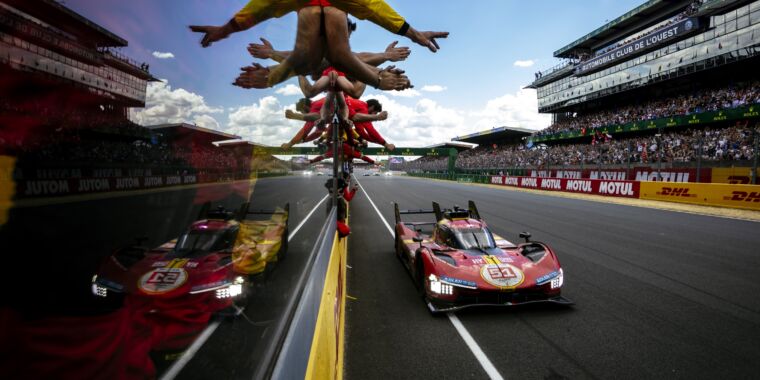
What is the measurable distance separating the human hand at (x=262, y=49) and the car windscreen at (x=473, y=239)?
157 inches

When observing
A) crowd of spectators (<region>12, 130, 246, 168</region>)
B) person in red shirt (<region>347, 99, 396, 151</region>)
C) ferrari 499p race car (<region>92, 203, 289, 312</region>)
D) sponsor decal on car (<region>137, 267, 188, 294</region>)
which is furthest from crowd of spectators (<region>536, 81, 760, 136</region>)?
sponsor decal on car (<region>137, 267, 188, 294</region>)

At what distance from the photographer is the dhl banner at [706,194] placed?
43.3 ft

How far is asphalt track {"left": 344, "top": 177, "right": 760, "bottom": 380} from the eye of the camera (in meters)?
3.20

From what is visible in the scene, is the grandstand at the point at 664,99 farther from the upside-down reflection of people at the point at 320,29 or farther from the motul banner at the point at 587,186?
the upside-down reflection of people at the point at 320,29

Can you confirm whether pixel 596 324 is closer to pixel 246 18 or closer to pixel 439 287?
pixel 439 287

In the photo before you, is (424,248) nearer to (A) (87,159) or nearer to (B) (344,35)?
(B) (344,35)

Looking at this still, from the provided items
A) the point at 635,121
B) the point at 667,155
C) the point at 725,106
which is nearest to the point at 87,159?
the point at 667,155

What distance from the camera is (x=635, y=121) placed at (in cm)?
3117

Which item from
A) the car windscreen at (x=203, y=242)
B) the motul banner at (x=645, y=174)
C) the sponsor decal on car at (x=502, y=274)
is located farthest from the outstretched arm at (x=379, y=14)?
the motul banner at (x=645, y=174)

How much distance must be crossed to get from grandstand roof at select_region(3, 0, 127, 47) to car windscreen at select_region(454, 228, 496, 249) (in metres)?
4.96

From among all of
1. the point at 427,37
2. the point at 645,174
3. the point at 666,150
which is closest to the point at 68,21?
the point at 427,37

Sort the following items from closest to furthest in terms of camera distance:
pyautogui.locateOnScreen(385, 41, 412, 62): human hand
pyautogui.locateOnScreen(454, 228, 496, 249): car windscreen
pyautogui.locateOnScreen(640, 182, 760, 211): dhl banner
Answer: pyautogui.locateOnScreen(385, 41, 412, 62): human hand < pyautogui.locateOnScreen(454, 228, 496, 249): car windscreen < pyautogui.locateOnScreen(640, 182, 760, 211): dhl banner

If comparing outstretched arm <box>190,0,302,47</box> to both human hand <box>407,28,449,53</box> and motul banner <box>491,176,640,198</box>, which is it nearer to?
human hand <box>407,28,449,53</box>

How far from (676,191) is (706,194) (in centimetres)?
157
